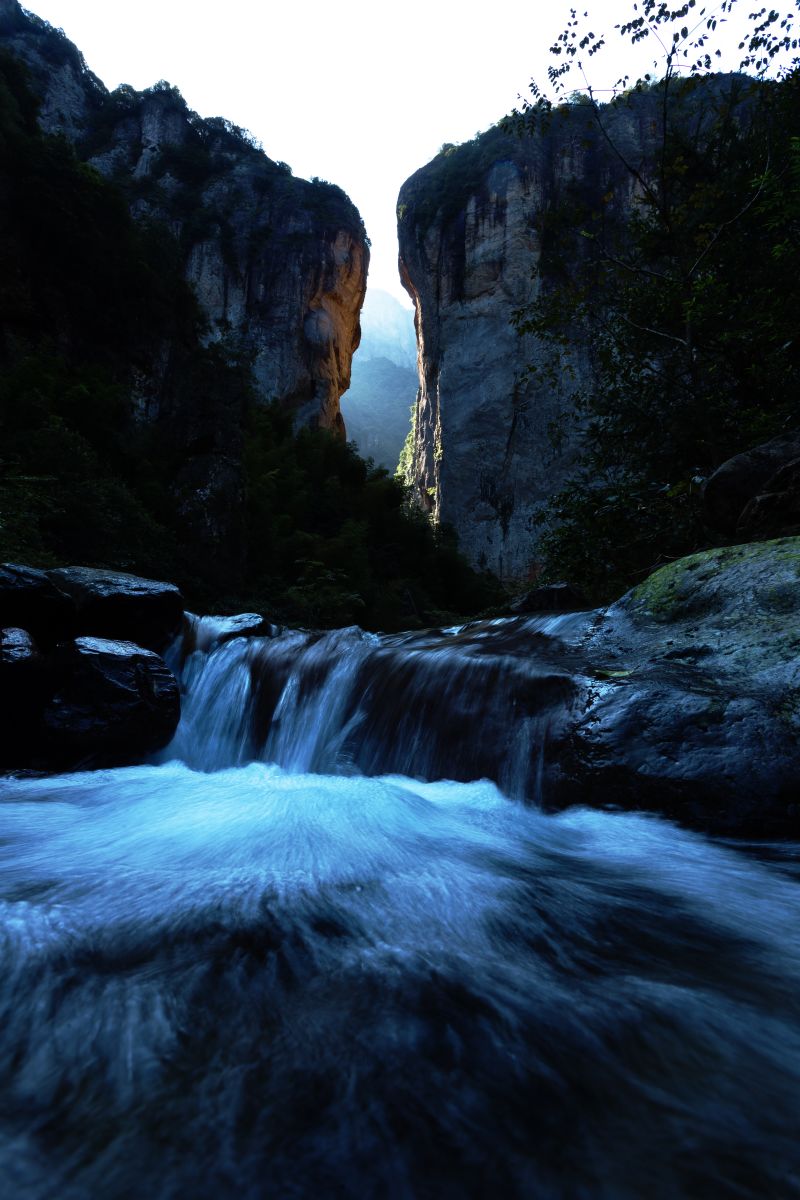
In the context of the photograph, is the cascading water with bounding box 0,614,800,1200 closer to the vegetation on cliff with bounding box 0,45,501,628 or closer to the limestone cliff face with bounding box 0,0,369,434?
the vegetation on cliff with bounding box 0,45,501,628

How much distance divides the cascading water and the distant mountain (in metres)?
64.5

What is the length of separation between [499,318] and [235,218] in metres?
18.0

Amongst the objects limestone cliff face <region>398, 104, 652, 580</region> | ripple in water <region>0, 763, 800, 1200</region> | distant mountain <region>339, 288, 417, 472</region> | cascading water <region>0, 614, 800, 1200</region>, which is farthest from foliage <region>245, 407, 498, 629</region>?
distant mountain <region>339, 288, 417, 472</region>

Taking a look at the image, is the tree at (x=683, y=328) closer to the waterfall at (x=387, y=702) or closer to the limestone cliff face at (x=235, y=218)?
the waterfall at (x=387, y=702)

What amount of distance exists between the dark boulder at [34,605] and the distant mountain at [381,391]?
61.2 m

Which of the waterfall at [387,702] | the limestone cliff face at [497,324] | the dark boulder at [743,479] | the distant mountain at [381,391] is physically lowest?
the waterfall at [387,702]

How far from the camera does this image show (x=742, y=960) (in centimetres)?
158

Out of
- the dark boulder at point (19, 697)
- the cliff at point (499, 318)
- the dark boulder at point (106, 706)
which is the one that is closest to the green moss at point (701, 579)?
the dark boulder at point (106, 706)

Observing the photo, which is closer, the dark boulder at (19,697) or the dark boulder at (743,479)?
the dark boulder at (19,697)

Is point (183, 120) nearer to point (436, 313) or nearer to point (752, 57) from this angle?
point (436, 313)

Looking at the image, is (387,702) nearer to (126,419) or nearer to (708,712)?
(708,712)

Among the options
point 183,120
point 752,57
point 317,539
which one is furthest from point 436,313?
point 752,57

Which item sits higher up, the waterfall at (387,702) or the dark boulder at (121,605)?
the dark boulder at (121,605)

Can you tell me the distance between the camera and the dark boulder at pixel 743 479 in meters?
5.16
